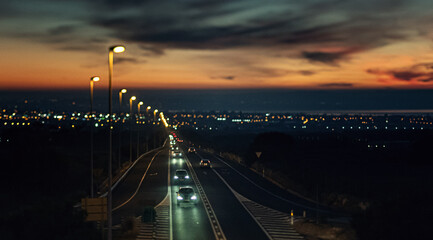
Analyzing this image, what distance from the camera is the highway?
2948 centimetres

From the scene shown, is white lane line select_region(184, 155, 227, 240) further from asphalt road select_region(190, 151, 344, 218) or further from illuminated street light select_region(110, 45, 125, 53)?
→ illuminated street light select_region(110, 45, 125, 53)

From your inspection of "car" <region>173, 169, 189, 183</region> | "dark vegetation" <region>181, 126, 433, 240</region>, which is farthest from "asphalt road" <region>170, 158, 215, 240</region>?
"car" <region>173, 169, 189, 183</region>

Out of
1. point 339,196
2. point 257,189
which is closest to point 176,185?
point 257,189

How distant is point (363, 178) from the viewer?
69000 millimetres

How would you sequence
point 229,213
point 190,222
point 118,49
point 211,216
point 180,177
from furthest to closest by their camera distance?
point 180,177
point 229,213
point 211,216
point 190,222
point 118,49

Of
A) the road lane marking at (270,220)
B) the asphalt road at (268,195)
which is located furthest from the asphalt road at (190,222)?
the asphalt road at (268,195)

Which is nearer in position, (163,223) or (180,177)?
(163,223)

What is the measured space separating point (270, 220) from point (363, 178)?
39.3m

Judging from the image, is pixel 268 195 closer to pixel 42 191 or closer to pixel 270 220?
pixel 270 220

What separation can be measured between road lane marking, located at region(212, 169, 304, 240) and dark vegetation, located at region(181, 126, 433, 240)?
11.5 feet

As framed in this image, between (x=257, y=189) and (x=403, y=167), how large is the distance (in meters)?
45.4

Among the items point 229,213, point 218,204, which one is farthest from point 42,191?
point 229,213

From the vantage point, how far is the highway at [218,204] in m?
29.5

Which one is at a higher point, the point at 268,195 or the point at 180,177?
the point at 180,177
